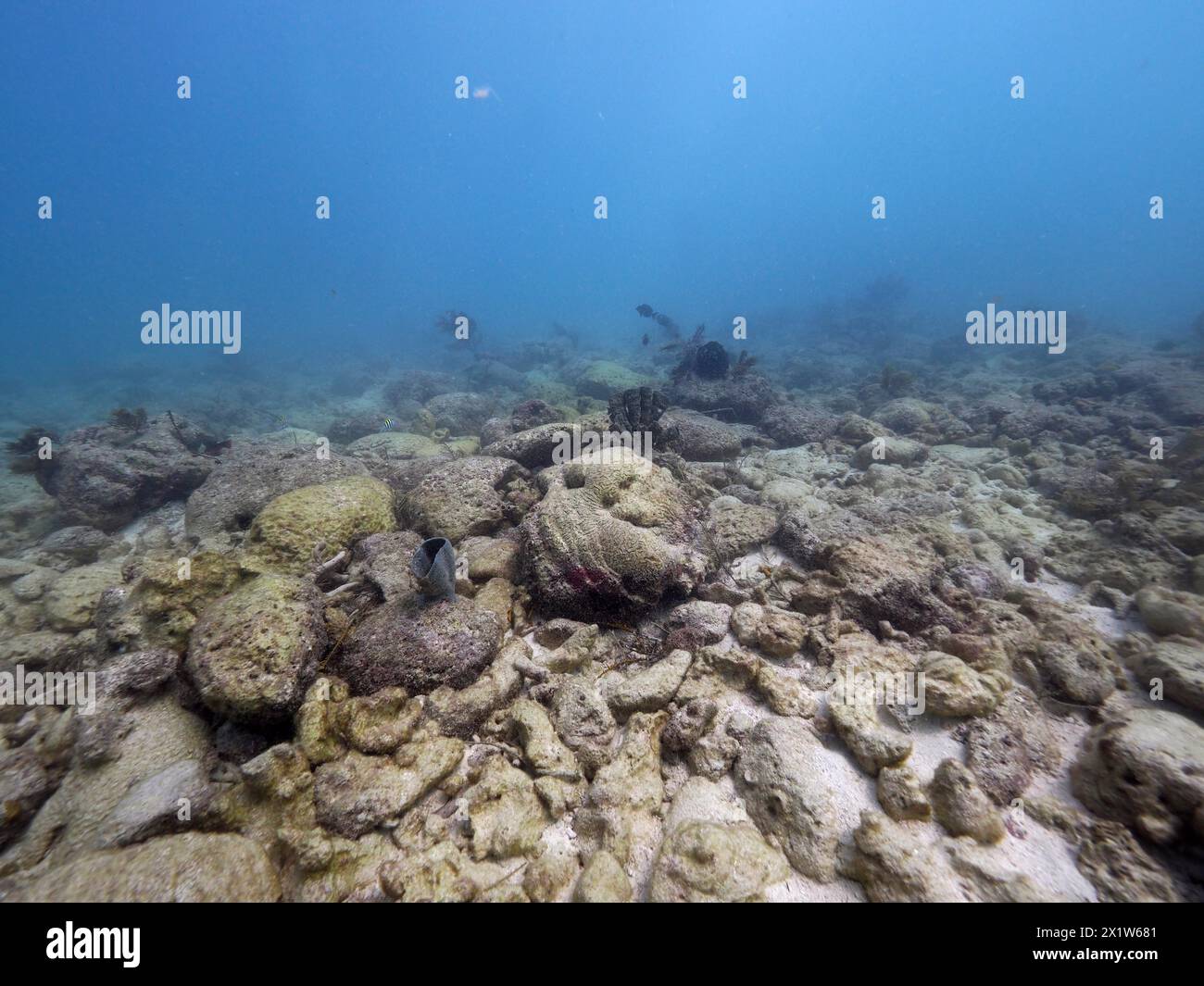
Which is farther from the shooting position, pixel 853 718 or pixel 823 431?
pixel 823 431

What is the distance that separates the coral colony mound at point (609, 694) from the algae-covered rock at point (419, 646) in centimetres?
2

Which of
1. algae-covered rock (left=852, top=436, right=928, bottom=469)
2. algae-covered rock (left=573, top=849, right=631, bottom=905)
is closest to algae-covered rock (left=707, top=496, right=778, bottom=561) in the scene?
algae-covered rock (left=573, top=849, right=631, bottom=905)

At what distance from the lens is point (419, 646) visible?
366cm

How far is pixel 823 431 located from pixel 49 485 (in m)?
16.9

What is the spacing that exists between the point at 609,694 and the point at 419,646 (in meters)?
1.65

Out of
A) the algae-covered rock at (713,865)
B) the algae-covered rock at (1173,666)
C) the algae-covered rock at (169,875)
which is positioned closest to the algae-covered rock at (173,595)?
the algae-covered rock at (169,875)

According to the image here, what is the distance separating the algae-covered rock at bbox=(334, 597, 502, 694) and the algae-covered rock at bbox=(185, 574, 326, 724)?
0.32 meters

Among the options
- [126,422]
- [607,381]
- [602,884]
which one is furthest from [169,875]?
[607,381]

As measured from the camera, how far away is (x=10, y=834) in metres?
2.88

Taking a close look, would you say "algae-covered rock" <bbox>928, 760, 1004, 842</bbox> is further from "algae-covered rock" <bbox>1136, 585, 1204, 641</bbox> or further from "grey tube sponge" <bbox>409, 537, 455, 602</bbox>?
"grey tube sponge" <bbox>409, 537, 455, 602</bbox>

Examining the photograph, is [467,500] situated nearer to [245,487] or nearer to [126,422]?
[245,487]

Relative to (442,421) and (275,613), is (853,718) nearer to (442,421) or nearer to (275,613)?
(275,613)

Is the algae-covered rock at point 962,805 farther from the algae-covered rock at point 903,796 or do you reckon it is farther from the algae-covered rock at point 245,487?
the algae-covered rock at point 245,487

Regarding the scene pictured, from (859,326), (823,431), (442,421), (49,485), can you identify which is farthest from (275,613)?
(859,326)
